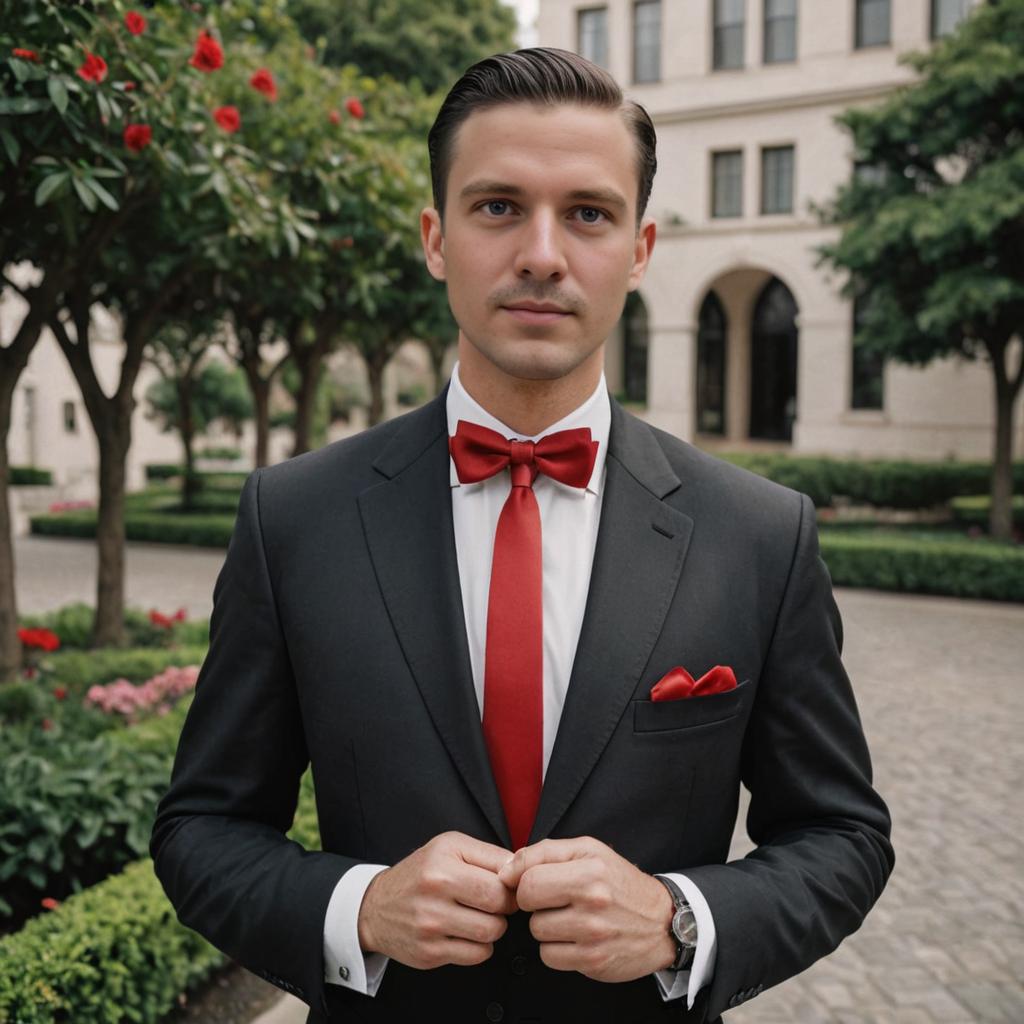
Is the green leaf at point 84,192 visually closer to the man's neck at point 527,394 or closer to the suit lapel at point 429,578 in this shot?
the suit lapel at point 429,578

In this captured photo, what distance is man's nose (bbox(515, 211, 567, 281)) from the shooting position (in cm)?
170

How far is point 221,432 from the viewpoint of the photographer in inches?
1687

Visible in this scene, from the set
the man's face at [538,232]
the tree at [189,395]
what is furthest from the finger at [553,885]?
the tree at [189,395]

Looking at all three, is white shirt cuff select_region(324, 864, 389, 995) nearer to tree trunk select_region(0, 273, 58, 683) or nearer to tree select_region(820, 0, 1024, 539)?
tree trunk select_region(0, 273, 58, 683)

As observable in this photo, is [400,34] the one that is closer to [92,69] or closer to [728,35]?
[728,35]

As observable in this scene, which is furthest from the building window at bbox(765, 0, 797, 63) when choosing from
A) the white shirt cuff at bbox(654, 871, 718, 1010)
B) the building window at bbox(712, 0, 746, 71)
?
the white shirt cuff at bbox(654, 871, 718, 1010)

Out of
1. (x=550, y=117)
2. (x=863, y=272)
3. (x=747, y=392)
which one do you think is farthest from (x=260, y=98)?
(x=747, y=392)

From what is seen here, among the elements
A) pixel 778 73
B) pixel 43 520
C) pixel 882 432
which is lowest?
pixel 43 520

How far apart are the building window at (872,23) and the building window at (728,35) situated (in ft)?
10.5

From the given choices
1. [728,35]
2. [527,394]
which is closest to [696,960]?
[527,394]

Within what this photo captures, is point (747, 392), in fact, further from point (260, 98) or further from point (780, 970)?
point (780, 970)

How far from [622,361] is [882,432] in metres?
9.96

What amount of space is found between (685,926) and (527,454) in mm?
832

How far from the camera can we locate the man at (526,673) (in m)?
1.71
